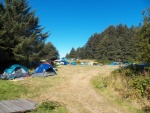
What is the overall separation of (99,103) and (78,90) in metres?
3.56

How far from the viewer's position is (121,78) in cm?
1544

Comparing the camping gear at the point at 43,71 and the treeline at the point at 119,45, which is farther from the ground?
the treeline at the point at 119,45

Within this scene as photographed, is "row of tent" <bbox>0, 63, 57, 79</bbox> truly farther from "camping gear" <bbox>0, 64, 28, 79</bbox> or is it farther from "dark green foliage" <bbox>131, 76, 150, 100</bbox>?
"dark green foliage" <bbox>131, 76, 150, 100</bbox>

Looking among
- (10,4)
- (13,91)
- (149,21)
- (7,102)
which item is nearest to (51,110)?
(7,102)

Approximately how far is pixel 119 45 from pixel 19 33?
44294 mm

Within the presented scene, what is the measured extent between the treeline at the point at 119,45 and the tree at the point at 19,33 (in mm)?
13296

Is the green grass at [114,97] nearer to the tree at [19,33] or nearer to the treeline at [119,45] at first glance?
the treeline at [119,45]

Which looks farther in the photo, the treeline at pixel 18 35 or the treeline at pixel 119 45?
the treeline at pixel 18 35

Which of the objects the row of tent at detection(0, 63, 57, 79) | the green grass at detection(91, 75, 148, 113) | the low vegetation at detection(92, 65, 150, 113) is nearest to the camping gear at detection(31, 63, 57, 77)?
the row of tent at detection(0, 63, 57, 79)

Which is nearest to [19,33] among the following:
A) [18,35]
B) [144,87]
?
[18,35]

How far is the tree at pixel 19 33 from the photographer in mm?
22703

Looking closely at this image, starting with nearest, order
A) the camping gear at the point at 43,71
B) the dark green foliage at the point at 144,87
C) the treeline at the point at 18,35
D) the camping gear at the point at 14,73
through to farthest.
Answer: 1. the dark green foliage at the point at 144,87
2. the camping gear at the point at 14,73
3. the camping gear at the point at 43,71
4. the treeline at the point at 18,35

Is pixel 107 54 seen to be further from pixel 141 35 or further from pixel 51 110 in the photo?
pixel 51 110

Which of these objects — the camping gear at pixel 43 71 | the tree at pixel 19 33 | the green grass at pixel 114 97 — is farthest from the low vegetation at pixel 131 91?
the tree at pixel 19 33
